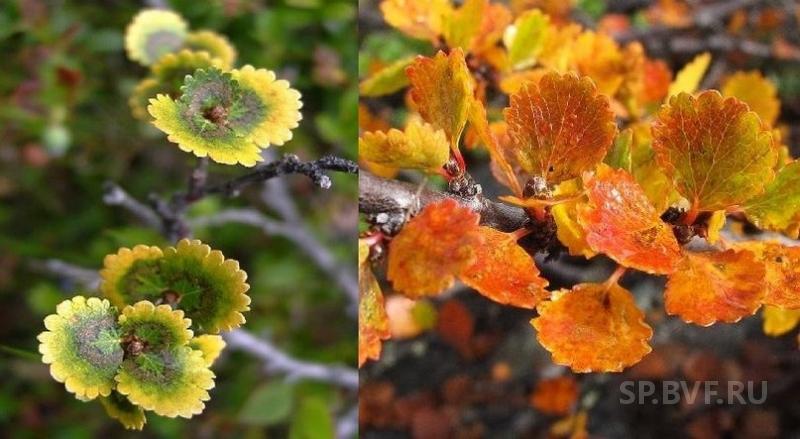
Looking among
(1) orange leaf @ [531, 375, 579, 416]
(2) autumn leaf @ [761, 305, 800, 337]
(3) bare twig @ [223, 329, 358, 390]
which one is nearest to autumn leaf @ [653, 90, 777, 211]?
(2) autumn leaf @ [761, 305, 800, 337]

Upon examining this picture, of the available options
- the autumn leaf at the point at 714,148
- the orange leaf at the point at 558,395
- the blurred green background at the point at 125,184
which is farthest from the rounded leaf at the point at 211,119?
the orange leaf at the point at 558,395

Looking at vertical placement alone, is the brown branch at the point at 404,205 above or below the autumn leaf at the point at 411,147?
below

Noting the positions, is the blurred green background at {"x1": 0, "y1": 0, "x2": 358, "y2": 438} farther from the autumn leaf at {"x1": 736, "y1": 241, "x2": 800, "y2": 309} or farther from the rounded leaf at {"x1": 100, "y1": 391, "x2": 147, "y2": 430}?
the autumn leaf at {"x1": 736, "y1": 241, "x2": 800, "y2": 309}

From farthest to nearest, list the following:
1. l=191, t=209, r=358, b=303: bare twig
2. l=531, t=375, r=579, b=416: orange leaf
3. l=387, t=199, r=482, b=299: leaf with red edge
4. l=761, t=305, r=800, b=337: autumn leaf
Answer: l=191, t=209, r=358, b=303: bare twig → l=531, t=375, r=579, b=416: orange leaf → l=761, t=305, r=800, b=337: autumn leaf → l=387, t=199, r=482, b=299: leaf with red edge

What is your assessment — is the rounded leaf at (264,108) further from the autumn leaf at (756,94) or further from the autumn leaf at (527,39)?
the autumn leaf at (756,94)

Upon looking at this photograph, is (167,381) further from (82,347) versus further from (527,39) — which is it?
(527,39)

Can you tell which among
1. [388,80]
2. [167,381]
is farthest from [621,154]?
[167,381]

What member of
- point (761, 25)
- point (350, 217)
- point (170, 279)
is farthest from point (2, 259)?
point (761, 25)
